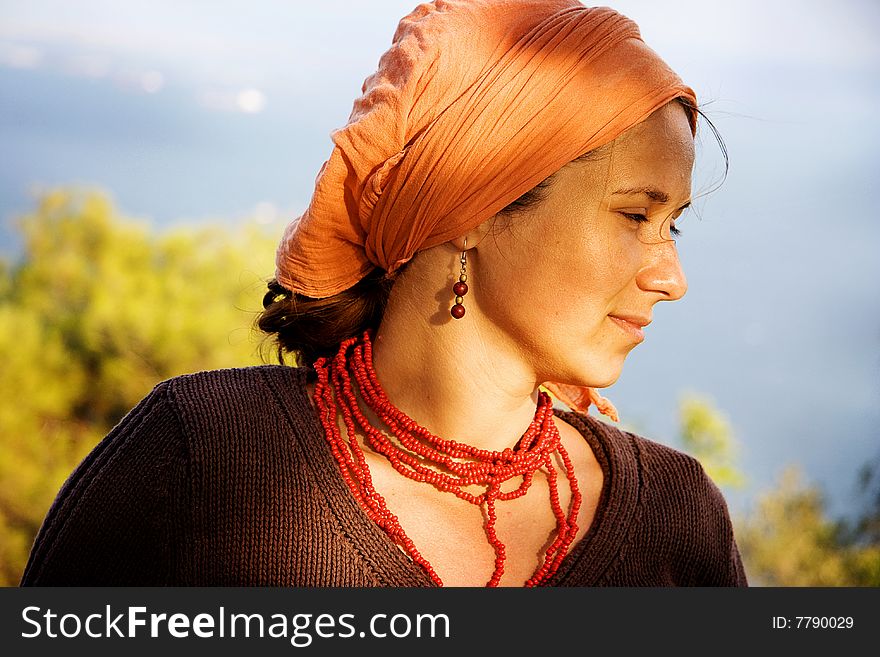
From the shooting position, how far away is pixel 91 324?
4.04 m

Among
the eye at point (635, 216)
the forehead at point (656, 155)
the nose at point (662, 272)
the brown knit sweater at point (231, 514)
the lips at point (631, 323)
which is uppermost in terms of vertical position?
the forehead at point (656, 155)

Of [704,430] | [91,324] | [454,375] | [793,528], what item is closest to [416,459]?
[454,375]

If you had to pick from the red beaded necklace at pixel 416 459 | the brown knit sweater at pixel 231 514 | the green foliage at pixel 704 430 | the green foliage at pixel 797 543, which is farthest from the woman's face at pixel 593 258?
the green foliage at pixel 797 543

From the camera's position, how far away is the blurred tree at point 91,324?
13.1 feet

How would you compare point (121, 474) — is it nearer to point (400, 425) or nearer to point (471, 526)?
point (400, 425)

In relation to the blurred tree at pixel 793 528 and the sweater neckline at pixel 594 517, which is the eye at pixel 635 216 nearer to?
the sweater neckline at pixel 594 517

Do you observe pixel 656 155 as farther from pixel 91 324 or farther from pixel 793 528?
pixel 793 528

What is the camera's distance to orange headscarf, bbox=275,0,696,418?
1412mm

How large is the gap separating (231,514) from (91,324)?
2.86 metres

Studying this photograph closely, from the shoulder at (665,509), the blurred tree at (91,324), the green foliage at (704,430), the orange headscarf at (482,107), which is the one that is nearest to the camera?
the orange headscarf at (482,107)

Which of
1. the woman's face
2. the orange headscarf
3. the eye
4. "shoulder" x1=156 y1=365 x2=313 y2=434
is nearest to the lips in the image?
the woman's face

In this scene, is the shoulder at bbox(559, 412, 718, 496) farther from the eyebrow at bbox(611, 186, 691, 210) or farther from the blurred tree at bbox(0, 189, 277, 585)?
the blurred tree at bbox(0, 189, 277, 585)

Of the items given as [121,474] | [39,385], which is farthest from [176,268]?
[121,474]

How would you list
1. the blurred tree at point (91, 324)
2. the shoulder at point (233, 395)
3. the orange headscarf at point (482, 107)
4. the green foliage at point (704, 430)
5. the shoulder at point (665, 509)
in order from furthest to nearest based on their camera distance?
1. the green foliage at point (704, 430)
2. the blurred tree at point (91, 324)
3. the shoulder at point (665, 509)
4. the shoulder at point (233, 395)
5. the orange headscarf at point (482, 107)
